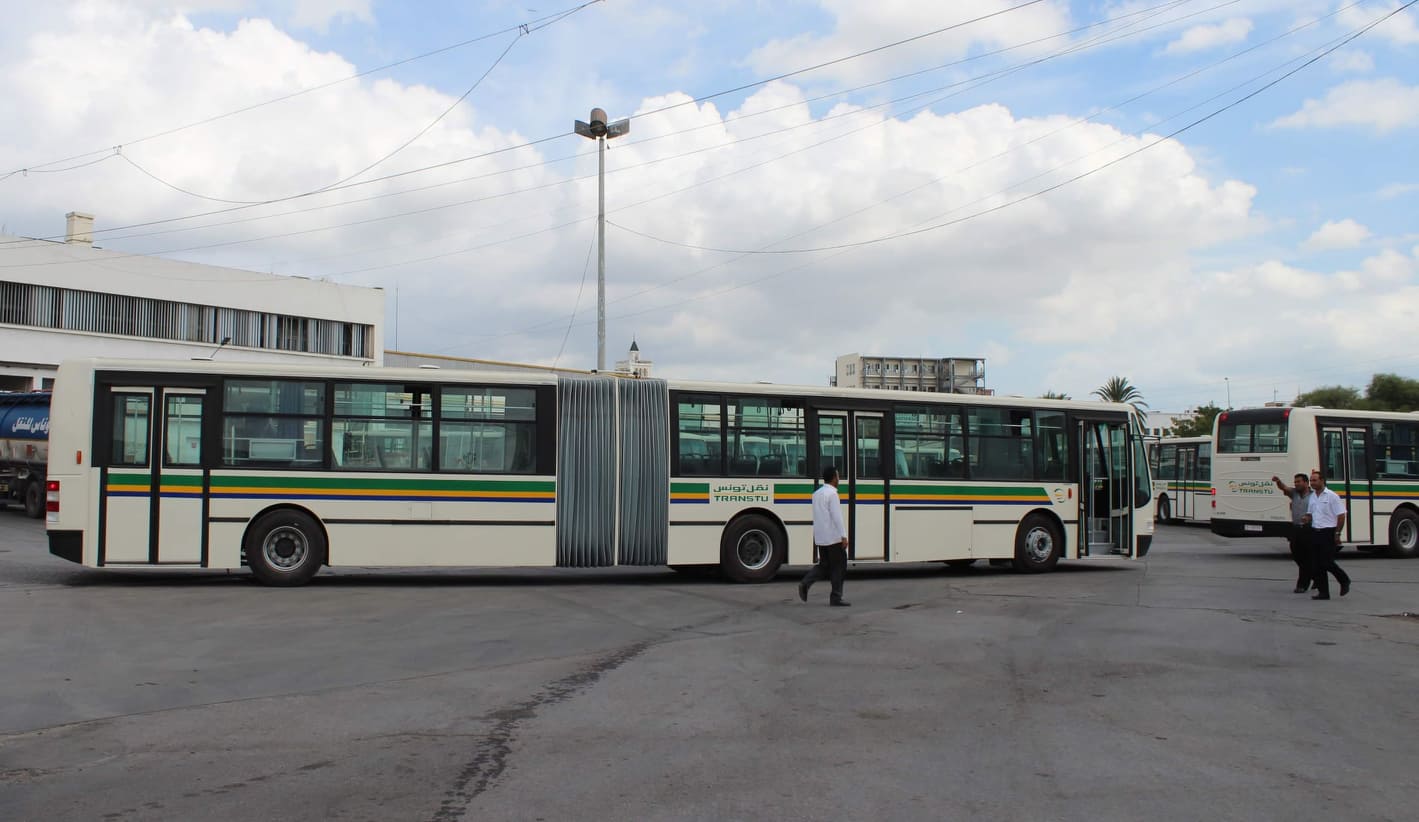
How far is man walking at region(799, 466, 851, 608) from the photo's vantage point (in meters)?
13.8

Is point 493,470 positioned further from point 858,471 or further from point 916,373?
point 916,373

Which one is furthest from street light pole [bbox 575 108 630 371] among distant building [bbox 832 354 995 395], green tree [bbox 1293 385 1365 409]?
green tree [bbox 1293 385 1365 409]

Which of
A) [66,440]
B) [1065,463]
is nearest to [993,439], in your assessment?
[1065,463]

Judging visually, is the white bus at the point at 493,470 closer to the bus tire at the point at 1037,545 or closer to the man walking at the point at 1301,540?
the bus tire at the point at 1037,545

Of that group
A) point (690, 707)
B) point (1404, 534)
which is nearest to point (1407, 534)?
point (1404, 534)

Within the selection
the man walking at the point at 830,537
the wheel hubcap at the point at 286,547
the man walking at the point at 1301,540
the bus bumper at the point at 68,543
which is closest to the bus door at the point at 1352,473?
the man walking at the point at 1301,540

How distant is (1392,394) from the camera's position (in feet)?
246

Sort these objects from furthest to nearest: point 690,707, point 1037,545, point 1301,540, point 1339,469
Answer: point 1339,469
point 1037,545
point 1301,540
point 690,707

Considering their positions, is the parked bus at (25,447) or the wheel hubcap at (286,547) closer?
the wheel hubcap at (286,547)

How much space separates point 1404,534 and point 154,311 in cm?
4365

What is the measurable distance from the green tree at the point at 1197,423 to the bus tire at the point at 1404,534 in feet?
193

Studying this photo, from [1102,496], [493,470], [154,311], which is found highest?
Result: [154,311]

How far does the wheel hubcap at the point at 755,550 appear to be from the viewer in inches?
662

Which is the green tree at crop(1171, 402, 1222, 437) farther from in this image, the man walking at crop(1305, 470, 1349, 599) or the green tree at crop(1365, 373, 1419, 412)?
the man walking at crop(1305, 470, 1349, 599)
